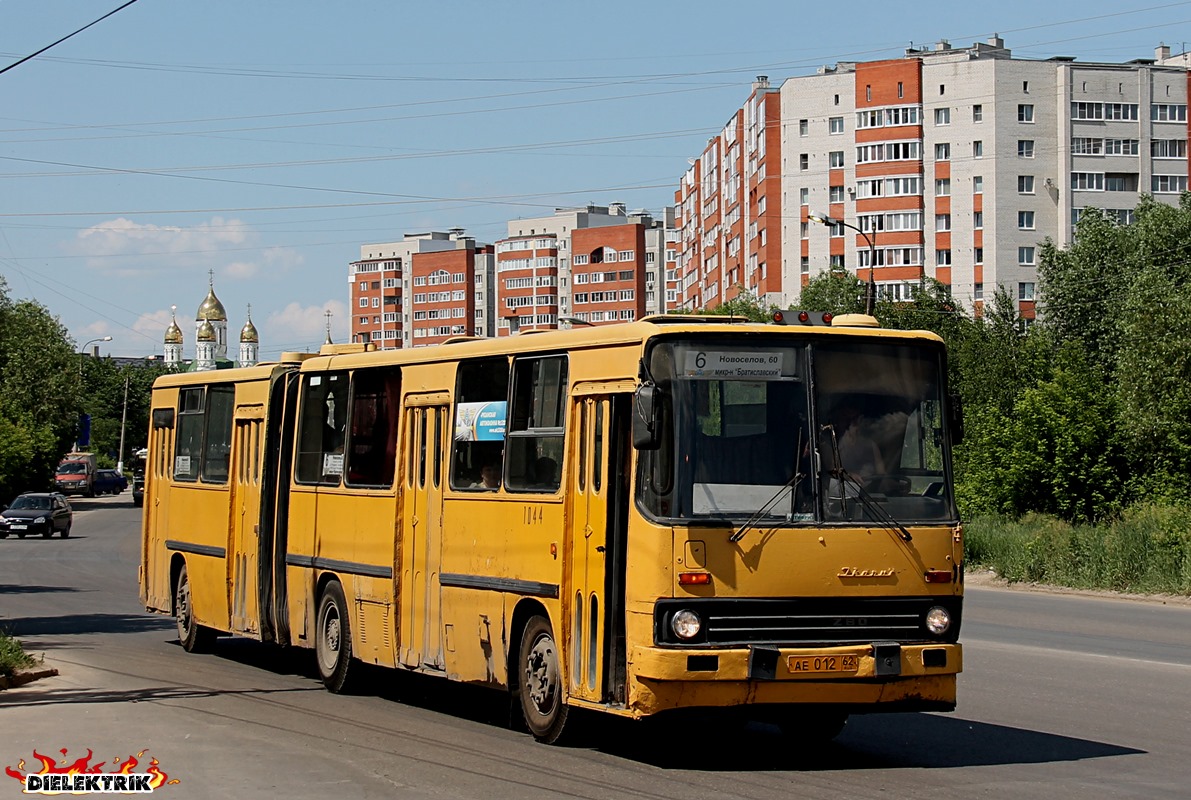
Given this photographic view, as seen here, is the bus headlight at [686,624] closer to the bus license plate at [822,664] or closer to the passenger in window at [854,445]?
the bus license plate at [822,664]

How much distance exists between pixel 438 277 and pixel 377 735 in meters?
187

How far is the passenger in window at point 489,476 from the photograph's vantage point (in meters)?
12.6

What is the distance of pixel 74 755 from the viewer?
34.8 ft

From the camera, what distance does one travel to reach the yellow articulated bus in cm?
1019

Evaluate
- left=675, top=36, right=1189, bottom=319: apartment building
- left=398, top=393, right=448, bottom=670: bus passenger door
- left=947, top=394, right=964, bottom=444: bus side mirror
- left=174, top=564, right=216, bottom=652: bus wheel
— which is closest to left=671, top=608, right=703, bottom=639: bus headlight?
left=947, top=394, right=964, bottom=444: bus side mirror

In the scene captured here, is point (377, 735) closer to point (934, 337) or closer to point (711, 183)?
point (934, 337)

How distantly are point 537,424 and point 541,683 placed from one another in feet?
6.05

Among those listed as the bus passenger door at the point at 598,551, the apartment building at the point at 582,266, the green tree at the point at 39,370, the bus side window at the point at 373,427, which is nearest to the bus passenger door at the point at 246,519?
the bus side window at the point at 373,427

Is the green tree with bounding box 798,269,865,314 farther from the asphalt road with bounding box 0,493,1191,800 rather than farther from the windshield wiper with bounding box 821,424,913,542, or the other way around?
the windshield wiper with bounding box 821,424,913,542

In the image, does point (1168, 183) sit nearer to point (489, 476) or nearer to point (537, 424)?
point (489, 476)

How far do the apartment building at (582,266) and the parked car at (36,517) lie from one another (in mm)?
106264

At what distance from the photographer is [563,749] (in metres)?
11.2

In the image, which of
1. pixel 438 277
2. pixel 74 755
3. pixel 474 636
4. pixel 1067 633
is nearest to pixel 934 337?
pixel 474 636

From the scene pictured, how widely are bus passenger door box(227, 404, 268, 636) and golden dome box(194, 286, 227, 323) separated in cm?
17265
